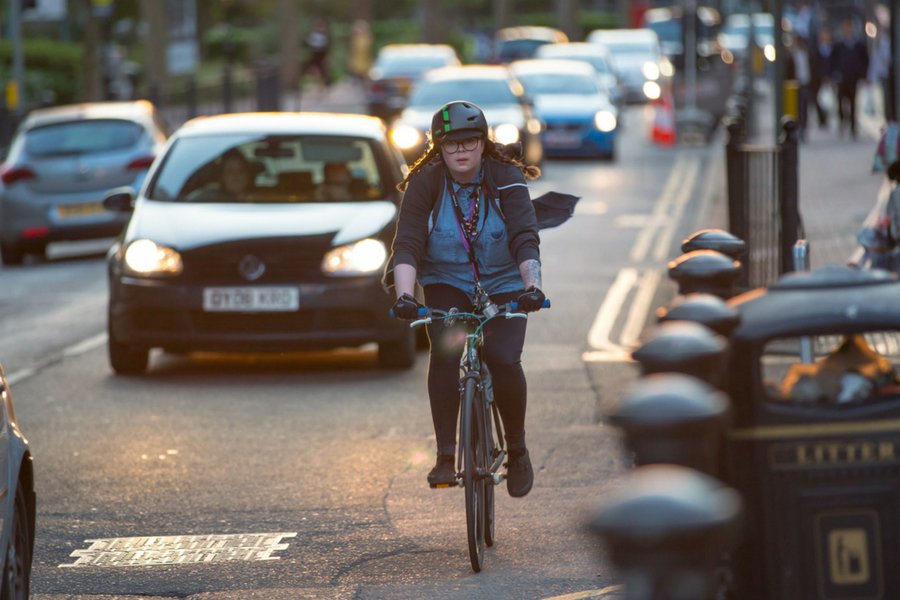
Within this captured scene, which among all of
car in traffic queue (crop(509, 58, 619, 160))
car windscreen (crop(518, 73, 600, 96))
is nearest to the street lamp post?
car in traffic queue (crop(509, 58, 619, 160))

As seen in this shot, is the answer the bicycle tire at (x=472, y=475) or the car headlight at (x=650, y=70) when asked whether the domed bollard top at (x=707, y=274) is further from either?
the car headlight at (x=650, y=70)

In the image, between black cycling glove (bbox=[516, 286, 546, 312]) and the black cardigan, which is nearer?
black cycling glove (bbox=[516, 286, 546, 312])

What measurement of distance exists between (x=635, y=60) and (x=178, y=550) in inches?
1903

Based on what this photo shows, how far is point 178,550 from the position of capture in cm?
789

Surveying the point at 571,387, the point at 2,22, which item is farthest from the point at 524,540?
the point at 2,22

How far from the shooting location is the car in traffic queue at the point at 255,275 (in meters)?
12.3

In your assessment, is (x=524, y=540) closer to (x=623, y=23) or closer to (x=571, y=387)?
(x=571, y=387)

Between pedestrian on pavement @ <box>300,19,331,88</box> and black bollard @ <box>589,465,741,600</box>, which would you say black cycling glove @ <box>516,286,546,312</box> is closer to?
black bollard @ <box>589,465,741,600</box>

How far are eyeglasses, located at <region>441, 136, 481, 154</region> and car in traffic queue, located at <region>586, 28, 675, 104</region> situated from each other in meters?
44.9

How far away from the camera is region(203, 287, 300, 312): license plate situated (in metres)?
12.3

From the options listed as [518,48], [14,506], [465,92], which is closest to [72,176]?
[465,92]

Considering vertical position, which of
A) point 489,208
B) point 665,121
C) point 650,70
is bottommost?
point 650,70

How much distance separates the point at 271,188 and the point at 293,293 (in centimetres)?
122

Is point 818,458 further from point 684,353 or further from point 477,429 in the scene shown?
point 477,429
